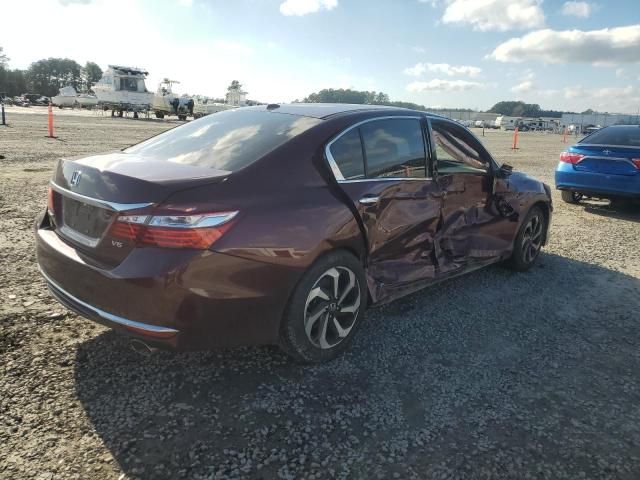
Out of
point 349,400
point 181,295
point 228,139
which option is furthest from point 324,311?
point 228,139

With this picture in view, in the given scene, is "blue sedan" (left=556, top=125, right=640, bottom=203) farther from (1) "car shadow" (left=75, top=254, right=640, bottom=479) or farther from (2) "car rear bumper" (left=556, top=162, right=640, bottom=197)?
(1) "car shadow" (left=75, top=254, right=640, bottom=479)

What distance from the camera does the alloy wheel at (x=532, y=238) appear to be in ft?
17.3

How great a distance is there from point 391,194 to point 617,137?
7.16 meters

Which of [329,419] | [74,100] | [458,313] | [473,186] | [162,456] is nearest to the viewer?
[162,456]

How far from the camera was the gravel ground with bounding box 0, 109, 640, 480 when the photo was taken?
226cm

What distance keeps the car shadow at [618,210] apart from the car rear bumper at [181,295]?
26.7 ft

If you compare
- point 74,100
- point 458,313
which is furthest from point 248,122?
point 74,100

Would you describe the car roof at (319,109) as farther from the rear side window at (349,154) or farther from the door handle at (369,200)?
the door handle at (369,200)

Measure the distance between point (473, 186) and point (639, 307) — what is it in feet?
6.40

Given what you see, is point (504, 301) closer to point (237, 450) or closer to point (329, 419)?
point (329, 419)

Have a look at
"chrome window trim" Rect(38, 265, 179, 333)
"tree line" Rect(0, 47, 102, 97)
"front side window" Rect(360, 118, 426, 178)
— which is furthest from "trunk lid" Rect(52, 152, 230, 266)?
"tree line" Rect(0, 47, 102, 97)

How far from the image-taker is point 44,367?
286 cm

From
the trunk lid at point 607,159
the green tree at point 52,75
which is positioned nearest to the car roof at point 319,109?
the trunk lid at point 607,159

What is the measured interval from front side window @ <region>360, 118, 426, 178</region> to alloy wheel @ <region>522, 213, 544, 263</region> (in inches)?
81.6
